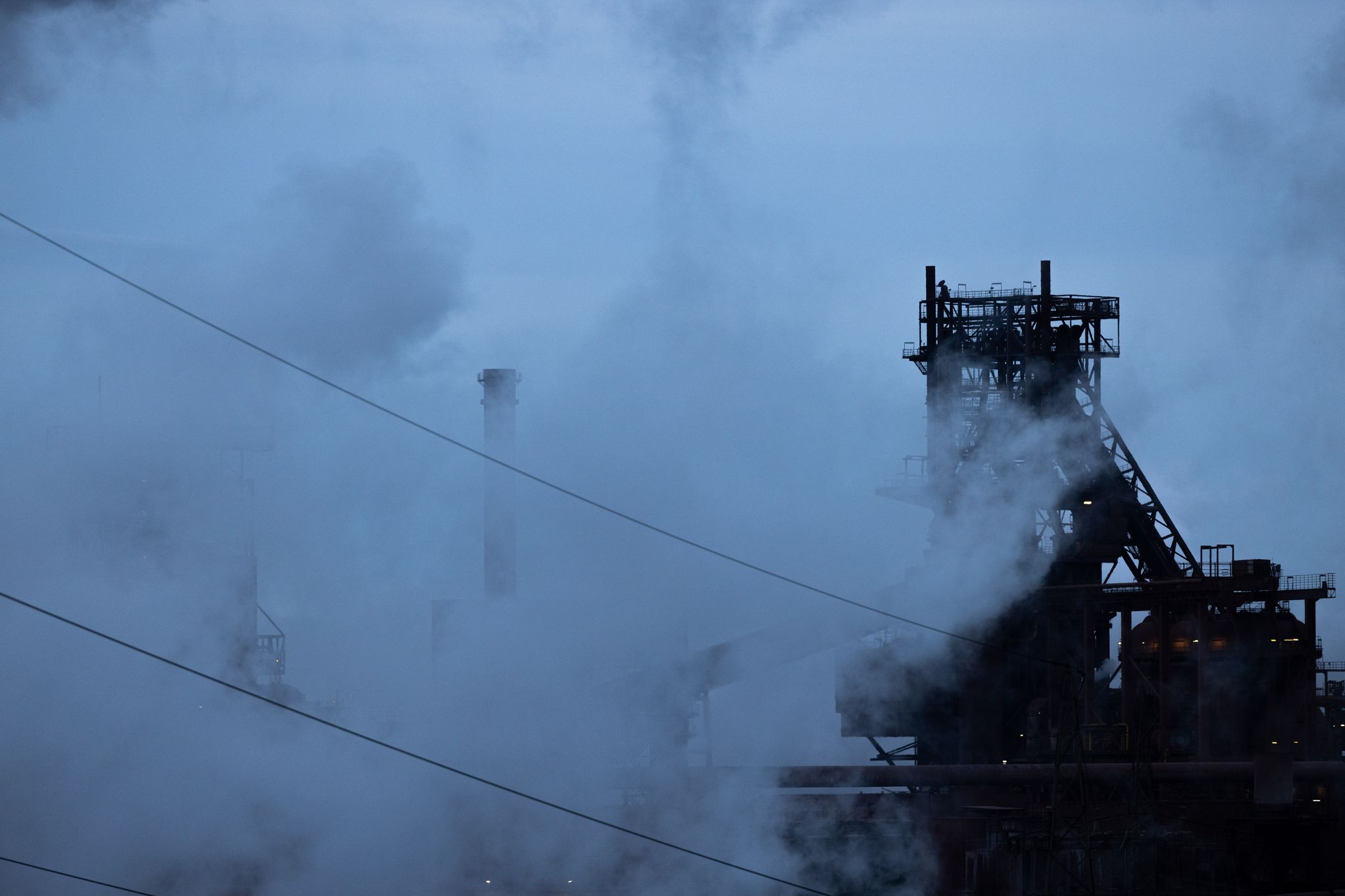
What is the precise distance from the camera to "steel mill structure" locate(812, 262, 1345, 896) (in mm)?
43562

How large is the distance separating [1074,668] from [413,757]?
1140 inches

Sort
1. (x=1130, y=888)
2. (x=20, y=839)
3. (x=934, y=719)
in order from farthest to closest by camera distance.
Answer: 1. (x=934, y=719)
2. (x=1130, y=888)
3. (x=20, y=839)

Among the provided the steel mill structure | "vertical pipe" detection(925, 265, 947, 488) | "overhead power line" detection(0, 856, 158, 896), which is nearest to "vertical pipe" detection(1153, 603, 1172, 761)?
the steel mill structure

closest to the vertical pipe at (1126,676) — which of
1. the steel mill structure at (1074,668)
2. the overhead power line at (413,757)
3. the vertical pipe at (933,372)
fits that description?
the steel mill structure at (1074,668)

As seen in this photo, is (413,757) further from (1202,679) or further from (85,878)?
(1202,679)

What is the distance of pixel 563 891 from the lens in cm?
3406

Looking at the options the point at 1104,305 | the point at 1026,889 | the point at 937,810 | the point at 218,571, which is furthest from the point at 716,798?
the point at 1104,305

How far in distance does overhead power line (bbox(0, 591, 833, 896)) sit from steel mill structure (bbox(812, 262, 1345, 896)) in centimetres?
633

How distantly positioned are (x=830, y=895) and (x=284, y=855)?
14.4m

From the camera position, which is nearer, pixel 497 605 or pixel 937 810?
pixel 497 605

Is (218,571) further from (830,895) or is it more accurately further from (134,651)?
(830,895)

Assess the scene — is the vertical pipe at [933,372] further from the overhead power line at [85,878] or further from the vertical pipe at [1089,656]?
the overhead power line at [85,878]

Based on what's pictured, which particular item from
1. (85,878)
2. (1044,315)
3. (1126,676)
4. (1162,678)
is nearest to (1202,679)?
(1162,678)

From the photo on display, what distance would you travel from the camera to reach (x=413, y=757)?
33.3 metres
